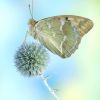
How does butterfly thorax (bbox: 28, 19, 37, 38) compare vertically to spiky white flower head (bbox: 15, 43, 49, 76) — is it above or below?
above

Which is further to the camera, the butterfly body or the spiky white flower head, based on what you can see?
the spiky white flower head

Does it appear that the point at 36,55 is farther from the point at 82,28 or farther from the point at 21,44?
the point at 82,28

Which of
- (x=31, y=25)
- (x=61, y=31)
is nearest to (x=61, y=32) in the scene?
(x=61, y=31)

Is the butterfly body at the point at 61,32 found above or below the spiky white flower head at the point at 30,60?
above

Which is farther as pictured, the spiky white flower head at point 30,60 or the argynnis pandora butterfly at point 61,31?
the spiky white flower head at point 30,60

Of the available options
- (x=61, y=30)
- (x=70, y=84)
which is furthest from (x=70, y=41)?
(x=70, y=84)

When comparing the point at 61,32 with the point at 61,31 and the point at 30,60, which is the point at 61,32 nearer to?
the point at 61,31

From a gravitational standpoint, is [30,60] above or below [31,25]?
below
